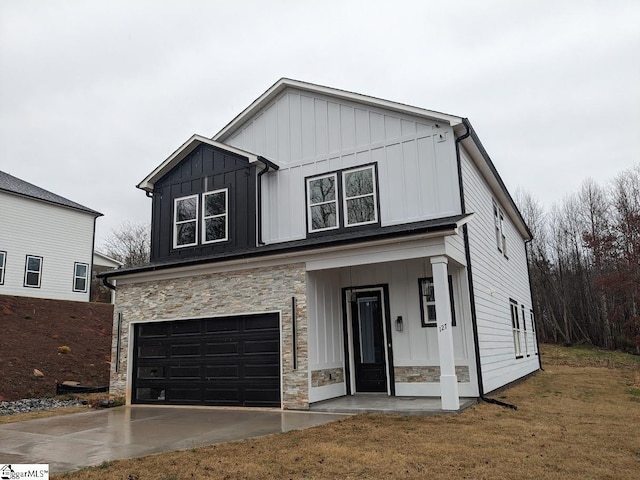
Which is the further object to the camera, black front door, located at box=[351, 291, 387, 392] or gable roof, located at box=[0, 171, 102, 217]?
gable roof, located at box=[0, 171, 102, 217]

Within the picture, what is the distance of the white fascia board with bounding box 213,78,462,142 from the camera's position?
11.0 meters

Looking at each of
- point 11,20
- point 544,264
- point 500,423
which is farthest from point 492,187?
point 544,264

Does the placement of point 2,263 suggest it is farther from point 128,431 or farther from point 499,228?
point 499,228

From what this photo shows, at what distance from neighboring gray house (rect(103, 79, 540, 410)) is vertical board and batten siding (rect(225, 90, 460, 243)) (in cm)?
4

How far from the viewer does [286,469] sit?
536 centimetres

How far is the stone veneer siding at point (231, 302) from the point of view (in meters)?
10.2

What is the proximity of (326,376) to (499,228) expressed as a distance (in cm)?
792

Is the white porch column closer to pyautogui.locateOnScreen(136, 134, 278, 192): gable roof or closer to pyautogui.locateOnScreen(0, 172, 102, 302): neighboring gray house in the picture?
pyautogui.locateOnScreen(136, 134, 278, 192): gable roof

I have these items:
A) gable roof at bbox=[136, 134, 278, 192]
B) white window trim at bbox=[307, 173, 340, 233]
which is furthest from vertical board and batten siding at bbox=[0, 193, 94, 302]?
white window trim at bbox=[307, 173, 340, 233]

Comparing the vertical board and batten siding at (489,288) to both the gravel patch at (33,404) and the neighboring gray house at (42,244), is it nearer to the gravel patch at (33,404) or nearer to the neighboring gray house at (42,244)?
the gravel patch at (33,404)

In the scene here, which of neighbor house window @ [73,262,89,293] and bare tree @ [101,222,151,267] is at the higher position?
bare tree @ [101,222,151,267]

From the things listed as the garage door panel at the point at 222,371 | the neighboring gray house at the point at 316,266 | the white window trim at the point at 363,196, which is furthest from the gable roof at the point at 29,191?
the white window trim at the point at 363,196

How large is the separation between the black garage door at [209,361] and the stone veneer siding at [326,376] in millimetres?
767

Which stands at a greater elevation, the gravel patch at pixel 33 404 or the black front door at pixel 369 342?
the black front door at pixel 369 342
